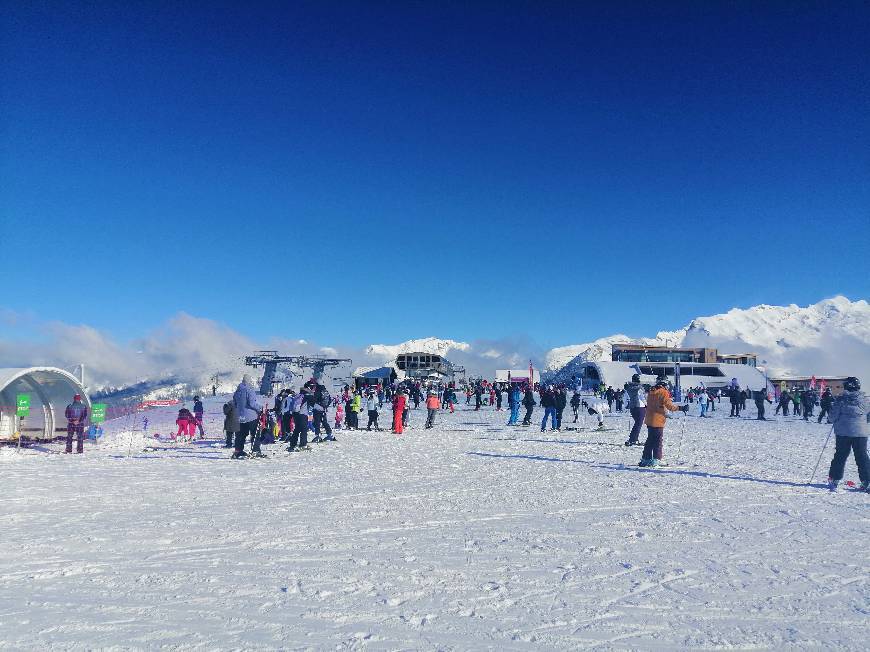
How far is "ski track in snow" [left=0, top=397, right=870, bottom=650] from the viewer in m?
3.39

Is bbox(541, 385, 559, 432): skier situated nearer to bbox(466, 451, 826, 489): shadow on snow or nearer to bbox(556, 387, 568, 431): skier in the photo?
bbox(556, 387, 568, 431): skier

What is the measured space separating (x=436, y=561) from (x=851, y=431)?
6528 mm

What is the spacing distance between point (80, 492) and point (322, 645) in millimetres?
6306

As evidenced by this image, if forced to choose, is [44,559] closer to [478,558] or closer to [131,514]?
[131,514]

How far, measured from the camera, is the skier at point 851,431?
25.3 ft

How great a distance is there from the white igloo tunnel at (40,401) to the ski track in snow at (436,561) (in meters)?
9.47

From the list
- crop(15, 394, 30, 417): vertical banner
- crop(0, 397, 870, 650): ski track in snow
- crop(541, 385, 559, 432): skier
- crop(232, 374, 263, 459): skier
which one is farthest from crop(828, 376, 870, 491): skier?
crop(15, 394, 30, 417): vertical banner

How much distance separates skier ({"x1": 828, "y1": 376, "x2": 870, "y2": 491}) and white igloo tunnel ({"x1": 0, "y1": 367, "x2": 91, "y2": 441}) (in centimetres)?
1875

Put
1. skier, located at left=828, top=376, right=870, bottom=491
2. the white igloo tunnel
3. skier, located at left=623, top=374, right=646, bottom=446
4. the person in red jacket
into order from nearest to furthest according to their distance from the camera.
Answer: skier, located at left=828, top=376, right=870, bottom=491
skier, located at left=623, top=374, right=646, bottom=446
the white igloo tunnel
the person in red jacket

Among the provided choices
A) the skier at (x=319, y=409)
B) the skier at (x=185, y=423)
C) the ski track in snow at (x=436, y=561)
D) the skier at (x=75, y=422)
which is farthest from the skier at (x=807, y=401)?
the skier at (x=75, y=422)

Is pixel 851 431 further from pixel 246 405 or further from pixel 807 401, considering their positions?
pixel 807 401

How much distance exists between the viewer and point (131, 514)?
6.45 metres

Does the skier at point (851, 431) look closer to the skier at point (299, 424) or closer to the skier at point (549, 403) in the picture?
the skier at point (549, 403)

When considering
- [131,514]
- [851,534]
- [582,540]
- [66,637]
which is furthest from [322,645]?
[851,534]
